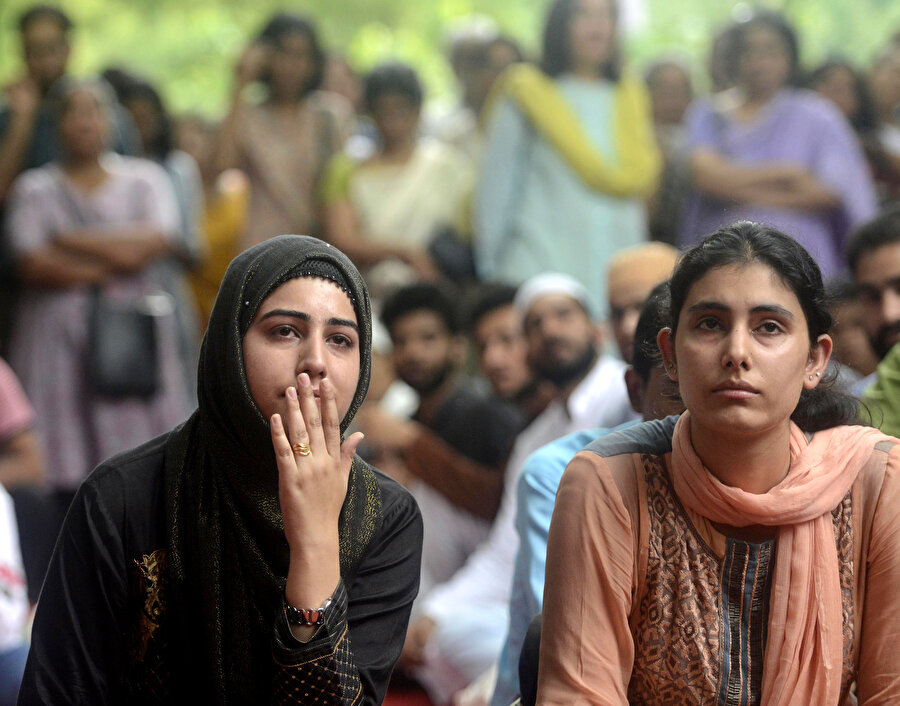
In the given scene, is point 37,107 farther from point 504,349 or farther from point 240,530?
point 240,530

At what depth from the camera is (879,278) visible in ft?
11.5

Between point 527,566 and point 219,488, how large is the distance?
85cm

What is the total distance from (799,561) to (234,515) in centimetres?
99

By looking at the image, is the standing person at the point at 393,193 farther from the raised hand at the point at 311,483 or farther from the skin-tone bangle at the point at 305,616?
the skin-tone bangle at the point at 305,616

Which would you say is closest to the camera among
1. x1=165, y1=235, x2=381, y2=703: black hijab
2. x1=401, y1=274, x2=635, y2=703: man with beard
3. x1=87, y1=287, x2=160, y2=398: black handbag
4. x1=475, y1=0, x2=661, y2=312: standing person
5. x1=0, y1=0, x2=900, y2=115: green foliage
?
x1=165, y1=235, x2=381, y2=703: black hijab

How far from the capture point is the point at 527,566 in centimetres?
277

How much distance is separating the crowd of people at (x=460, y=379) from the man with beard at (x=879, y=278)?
0.5 inches

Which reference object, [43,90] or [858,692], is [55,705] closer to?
[858,692]

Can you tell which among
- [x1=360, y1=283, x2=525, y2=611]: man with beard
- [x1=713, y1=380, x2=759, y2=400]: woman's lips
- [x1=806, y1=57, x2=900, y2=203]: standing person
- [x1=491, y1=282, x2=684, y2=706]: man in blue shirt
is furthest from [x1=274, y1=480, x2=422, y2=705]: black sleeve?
[x1=806, y1=57, x2=900, y2=203]: standing person

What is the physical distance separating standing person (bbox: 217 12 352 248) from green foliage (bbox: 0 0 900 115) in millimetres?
3889

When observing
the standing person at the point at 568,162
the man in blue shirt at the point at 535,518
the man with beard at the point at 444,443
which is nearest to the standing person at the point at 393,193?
the standing person at the point at 568,162

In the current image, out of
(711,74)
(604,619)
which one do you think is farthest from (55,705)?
(711,74)

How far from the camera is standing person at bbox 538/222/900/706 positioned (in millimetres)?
2092

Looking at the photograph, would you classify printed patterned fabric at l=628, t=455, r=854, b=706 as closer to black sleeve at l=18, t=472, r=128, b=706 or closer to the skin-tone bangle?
the skin-tone bangle
